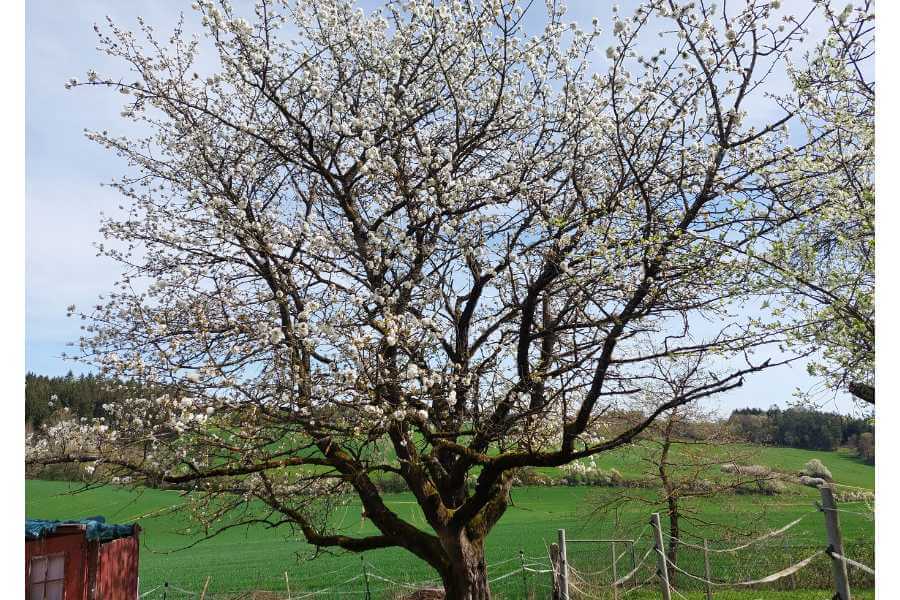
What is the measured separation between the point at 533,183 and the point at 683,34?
2234 millimetres

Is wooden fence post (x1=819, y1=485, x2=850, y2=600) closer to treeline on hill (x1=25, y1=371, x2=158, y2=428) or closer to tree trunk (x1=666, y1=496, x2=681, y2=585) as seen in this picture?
tree trunk (x1=666, y1=496, x2=681, y2=585)

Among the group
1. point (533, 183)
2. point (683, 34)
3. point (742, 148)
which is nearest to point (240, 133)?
point (533, 183)

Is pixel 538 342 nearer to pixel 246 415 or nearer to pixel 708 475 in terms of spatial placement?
pixel 246 415

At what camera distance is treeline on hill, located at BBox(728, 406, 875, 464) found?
17297 millimetres

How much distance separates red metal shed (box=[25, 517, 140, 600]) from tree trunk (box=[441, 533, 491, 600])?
432 cm

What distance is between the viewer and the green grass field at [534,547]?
1352cm

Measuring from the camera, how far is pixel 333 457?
7.18 meters

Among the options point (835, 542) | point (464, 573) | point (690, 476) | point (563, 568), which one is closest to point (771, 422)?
point (690, 476)

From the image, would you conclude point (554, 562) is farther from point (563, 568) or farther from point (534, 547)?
point (534, 547)

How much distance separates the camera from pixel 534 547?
18.5m

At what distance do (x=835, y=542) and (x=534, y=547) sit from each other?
1282 cm

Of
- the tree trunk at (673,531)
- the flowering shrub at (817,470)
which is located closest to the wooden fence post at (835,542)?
the flowering shrub at (817,470)

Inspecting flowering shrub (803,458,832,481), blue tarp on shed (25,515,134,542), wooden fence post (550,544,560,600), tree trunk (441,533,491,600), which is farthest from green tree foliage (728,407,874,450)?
blue tarp on shed (25,515,134,542)

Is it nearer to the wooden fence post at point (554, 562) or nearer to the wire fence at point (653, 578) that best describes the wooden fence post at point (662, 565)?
the wire fence at point (653, 578)
